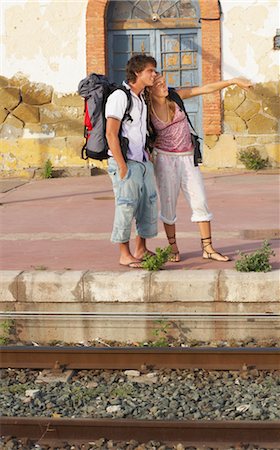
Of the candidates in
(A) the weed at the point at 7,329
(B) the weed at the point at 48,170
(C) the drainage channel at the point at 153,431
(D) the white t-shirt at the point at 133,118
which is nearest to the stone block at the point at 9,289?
(A) the weed at the point at 7,329

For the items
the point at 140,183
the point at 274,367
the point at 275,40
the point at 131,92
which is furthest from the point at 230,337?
the point at 275,40

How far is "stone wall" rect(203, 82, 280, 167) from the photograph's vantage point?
18.3m

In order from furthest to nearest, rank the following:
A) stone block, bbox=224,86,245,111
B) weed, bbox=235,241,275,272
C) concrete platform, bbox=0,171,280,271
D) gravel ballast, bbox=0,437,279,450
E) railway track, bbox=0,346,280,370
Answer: stone block, bbox=224,86,245,111 → concrete platform, bbox=0,171,280,271 → weed, bbox=235,241,275,272 → railway track, bbox=0,346,280,370 → gravel ballast, bbox=0,437,279,450

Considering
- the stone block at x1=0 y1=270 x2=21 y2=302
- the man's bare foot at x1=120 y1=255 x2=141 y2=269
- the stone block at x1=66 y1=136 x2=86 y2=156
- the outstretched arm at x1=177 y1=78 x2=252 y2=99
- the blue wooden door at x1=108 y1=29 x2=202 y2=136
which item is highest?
the blue wooden door at x1=108 y1=29 x2=202 y2=136

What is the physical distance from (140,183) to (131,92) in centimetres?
76

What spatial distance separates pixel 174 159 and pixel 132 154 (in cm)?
50

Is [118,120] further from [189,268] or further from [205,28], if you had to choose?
[205,28]

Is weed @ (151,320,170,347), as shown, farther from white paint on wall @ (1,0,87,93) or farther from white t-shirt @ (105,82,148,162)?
white paint on wall @ (1,0,87,93)

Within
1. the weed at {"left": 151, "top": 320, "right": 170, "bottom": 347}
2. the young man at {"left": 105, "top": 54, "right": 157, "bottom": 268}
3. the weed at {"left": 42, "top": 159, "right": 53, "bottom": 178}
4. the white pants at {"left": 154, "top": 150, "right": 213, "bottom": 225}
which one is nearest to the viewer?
the weed at {"left": 151, "top": 320, "right": 170, "bottom": 347}

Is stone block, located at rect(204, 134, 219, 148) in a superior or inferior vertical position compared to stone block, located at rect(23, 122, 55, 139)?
inferior

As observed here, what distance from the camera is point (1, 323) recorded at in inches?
333

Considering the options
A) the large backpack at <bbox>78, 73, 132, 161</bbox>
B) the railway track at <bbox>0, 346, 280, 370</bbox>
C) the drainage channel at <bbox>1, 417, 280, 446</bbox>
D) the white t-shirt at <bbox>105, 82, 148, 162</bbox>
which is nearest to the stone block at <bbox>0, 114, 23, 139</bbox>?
the large backpack at <bbox>78, 73, 132, 161</bbox>

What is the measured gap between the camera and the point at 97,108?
28.9 feet

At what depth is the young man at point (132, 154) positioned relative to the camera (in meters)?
8.64
